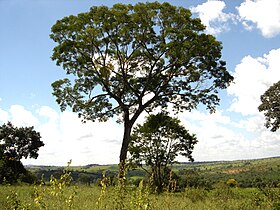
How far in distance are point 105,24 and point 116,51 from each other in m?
2.65

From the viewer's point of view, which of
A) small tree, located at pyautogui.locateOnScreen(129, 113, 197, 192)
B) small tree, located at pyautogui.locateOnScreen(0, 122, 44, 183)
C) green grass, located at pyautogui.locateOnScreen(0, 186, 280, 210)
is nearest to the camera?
green grass, located at pyautogui.locateOnScreen(0, 186, 280, 210)

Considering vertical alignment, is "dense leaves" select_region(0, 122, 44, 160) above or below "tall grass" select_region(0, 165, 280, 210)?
above

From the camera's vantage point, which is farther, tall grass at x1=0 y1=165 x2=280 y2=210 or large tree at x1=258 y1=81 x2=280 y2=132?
large tree at x1=258 y1=81 x2=280 y2=132

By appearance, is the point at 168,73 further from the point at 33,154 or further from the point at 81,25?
the point at 33,154

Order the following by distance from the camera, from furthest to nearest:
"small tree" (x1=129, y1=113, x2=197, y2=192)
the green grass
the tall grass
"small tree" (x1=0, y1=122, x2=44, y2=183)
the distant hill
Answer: "small tree" (x1=0, y1=122, x2=44, y2=183) → "small tree" (x1=129, y1=113, x2=197, y2=192) → the distant hill → the green grass → the tall grass

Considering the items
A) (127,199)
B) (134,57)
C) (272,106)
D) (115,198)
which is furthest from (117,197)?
(272,106)

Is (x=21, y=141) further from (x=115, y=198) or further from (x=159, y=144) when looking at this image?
(x=115, y=198)

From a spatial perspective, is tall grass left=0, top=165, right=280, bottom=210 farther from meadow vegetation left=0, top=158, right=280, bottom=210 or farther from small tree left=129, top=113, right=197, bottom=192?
small tree left=129, top=113, right=197, bottom=192

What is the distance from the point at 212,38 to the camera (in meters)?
22.7

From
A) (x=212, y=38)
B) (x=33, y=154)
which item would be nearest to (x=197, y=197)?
(x=212, y=38)

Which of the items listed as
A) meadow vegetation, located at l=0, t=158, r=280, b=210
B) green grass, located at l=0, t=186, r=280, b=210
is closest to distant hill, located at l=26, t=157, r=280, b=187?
meadow vegetation, located at l=0, t=158, r=280, b=210

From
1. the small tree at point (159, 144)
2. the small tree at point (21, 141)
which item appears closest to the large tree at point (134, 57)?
the small tree at point (159, 144)

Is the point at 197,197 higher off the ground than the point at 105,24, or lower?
lower

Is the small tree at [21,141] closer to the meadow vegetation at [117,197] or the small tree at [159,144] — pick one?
the small tree at [159,144]
